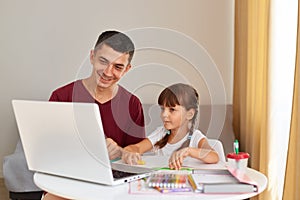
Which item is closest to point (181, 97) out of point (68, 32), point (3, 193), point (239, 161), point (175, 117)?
point (175, 117)

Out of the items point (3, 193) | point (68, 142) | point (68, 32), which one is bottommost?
point (3, 193)

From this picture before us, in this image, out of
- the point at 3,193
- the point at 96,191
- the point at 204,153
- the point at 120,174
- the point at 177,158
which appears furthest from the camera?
the point at 3,193

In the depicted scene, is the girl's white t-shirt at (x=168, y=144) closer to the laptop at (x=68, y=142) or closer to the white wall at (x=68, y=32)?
the laptop at (x=68, y=142)

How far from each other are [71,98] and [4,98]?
1.53 metres

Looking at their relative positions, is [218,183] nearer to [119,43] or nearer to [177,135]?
[177,135]

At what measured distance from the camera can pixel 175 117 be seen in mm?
1610

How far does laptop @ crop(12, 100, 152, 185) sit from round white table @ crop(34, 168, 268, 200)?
Answer: 19 mm

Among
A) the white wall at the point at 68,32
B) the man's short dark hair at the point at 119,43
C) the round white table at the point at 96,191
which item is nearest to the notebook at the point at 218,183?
the round white table at the point at 96,191

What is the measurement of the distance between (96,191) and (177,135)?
0.44 meters

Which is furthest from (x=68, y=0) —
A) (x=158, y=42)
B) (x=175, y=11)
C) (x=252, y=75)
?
(x=158, y=42)

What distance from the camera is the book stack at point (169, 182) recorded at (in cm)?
136

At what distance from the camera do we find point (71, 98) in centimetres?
193

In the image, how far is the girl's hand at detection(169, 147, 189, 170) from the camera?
62.2 inches

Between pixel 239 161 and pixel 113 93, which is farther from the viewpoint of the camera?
pixel 113 93
